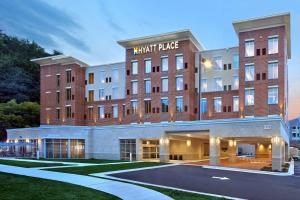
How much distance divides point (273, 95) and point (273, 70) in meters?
3.25

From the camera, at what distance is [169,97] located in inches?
1866

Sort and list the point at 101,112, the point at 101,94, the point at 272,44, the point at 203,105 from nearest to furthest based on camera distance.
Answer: the point at 272,44
the point at 203,105
the point at 101,112
the point at 101,94

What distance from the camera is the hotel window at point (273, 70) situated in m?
40.9

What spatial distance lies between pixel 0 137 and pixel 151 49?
1494 inches

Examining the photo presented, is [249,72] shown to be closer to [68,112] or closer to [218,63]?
[218,63]

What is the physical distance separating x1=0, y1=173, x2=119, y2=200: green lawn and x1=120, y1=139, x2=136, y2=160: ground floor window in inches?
893

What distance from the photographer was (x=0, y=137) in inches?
2549

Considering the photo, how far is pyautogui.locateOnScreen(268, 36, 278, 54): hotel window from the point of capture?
134 feet

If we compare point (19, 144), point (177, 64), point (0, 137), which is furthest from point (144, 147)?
point (0, 137)

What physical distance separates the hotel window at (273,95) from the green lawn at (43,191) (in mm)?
31895

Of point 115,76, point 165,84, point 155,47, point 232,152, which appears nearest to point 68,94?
point 115,76

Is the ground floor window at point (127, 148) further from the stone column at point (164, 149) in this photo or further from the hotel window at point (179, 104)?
the hotel window at point (179, 104)

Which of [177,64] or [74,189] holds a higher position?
[177,64]

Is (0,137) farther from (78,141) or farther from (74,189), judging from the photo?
(74,189)
